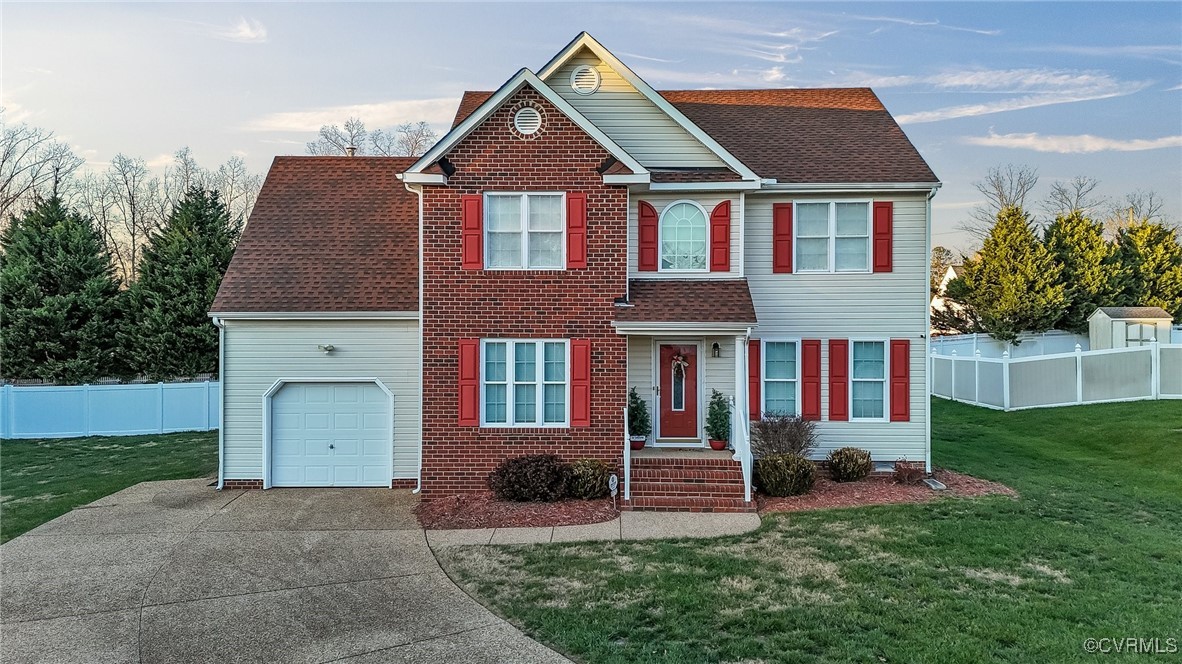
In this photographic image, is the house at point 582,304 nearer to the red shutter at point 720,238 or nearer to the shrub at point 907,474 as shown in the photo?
the red shutter at point 720,238

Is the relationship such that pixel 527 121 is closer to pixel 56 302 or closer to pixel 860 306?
pixel 860 306

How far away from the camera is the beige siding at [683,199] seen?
41.0ft

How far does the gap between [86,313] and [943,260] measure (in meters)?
60.3

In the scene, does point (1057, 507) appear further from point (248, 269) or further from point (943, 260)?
point (943, 260)

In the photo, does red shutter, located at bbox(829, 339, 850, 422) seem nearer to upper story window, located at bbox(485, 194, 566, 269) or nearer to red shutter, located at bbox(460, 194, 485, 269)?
upper story window, located at bbox(485, 194, 566, 269)

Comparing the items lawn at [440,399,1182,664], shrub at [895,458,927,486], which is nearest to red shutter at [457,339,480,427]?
lawn at [440,399,1182,664]

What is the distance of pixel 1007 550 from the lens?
836 centimetres

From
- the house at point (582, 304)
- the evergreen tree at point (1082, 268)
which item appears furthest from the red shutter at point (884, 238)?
the evergreen tree at point (1082, 268)

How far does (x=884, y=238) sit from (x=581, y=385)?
6887mm

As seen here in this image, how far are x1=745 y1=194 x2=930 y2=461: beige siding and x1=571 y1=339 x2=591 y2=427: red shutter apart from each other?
12.4 ft

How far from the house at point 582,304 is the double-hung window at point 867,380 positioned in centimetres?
5

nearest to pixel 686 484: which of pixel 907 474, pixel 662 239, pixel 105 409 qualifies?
pixel 907 474

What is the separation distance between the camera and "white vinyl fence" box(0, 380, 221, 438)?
19.0 m

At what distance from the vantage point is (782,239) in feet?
42.9
